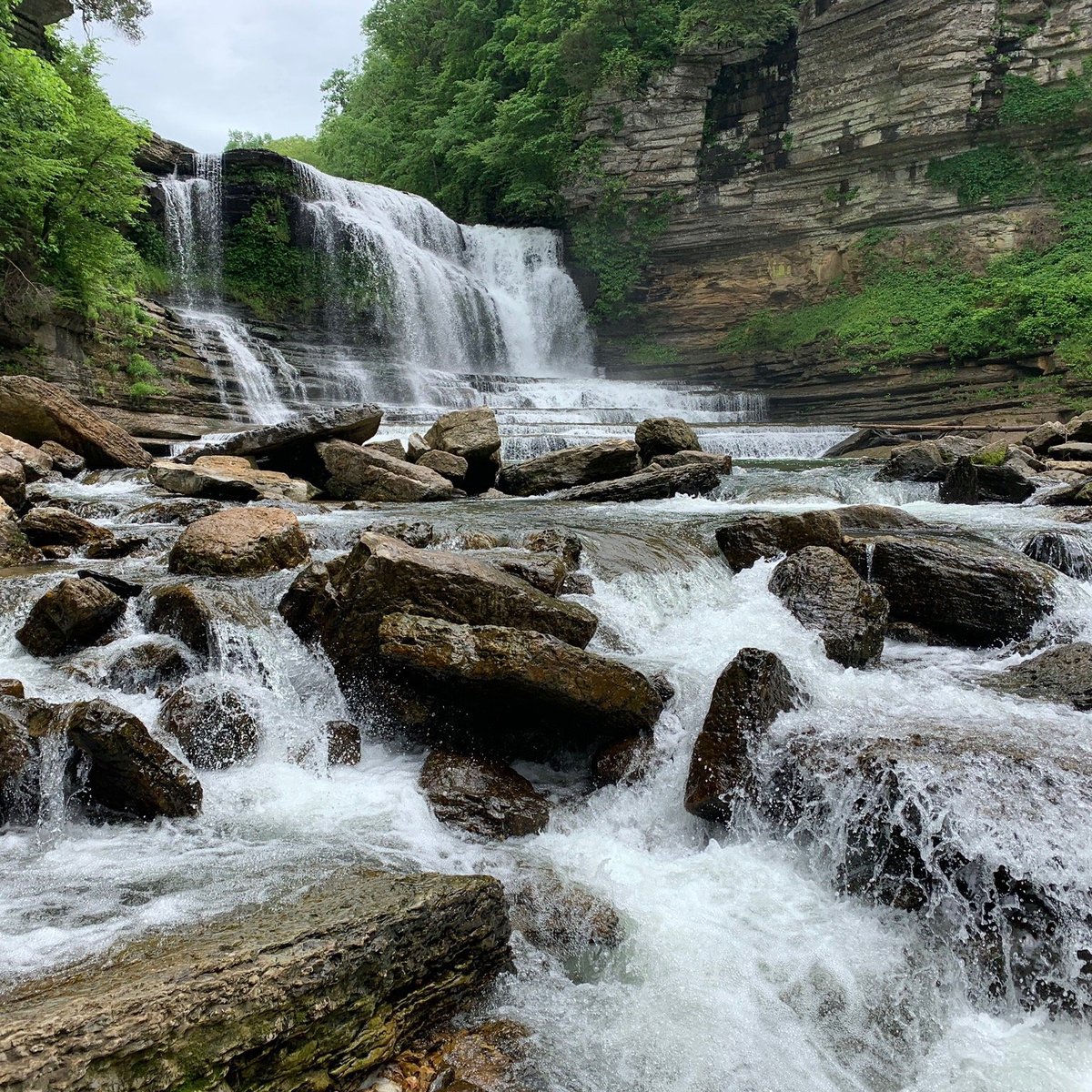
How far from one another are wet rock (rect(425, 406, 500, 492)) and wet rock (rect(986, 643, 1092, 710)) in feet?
28.4

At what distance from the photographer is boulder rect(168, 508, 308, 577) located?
6863 mm

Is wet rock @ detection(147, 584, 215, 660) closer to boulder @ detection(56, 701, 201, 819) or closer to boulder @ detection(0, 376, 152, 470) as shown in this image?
boulder @ detection(56, 701, 201, 819)

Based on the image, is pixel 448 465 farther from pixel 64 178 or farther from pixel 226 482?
pixel 64 178

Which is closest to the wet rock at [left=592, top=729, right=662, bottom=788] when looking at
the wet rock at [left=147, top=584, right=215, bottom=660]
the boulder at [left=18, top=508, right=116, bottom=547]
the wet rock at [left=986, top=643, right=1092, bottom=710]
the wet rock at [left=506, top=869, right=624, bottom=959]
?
the wet rock at [left=506, top=869, right=624, bottom=959]

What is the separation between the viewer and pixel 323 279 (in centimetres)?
2348

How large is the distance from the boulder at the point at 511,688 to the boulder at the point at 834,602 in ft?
5.98

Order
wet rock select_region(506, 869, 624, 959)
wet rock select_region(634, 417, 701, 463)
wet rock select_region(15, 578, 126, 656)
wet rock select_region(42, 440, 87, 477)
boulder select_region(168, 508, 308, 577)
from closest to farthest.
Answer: wet rock select_region(506, 869, 624, 959)
wet rock select_region(15, 578, 126, 656)
boulder select_region(168, 508, 308, 577)
wet rock select_region(42, 440, 87, 477)
wet rock select_region(634, 417, 701, 463)

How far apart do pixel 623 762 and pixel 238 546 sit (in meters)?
4.11

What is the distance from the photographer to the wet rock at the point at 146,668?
5.22 meters

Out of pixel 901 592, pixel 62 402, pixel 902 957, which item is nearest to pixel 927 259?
pixel 901 592

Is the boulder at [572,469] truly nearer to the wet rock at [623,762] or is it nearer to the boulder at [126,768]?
the wet rock at [623,762]

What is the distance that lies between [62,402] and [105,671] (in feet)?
29.6

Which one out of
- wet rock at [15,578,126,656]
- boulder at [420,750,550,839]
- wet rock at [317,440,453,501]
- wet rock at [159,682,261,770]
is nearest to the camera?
boulder at [420,750,550,839]

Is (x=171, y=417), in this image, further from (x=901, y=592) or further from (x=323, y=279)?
(x=901, y=592)
